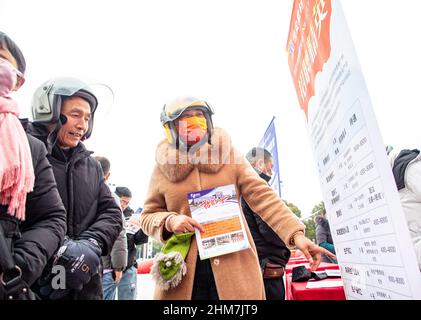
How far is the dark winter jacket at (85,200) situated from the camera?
1.14 m

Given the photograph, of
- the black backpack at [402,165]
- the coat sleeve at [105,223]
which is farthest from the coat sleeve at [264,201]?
the black backpack at [402,165]

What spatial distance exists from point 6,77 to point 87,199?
19.9 inches

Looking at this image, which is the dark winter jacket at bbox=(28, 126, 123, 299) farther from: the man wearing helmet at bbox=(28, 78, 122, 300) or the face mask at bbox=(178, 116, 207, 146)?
the face mask at bbox=(178, 116, 207, 146)

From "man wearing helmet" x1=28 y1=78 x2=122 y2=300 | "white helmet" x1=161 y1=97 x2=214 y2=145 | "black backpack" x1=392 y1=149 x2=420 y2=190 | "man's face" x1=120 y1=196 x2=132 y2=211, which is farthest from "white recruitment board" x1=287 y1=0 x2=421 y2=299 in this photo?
"man's face" x1=120 y1=196 x2=132 y2=211

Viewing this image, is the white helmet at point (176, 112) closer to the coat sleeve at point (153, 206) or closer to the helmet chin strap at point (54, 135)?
the coat sleeve at point (153, 206)

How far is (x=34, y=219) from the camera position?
0.95m

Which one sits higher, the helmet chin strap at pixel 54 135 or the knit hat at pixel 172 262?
the helmet chin strap at pixel 54 135

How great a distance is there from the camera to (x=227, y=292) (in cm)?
120

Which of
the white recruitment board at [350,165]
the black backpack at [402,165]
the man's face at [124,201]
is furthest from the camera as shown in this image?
the man's face at [124,201]

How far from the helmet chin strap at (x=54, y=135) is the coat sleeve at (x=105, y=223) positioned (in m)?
0.21

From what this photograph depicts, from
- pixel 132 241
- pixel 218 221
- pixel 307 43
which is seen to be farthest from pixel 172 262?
pixel 132 241

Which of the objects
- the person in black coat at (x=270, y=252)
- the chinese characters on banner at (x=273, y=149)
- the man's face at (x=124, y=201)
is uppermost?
the chinese characters on banner at (x=273, y=149)
